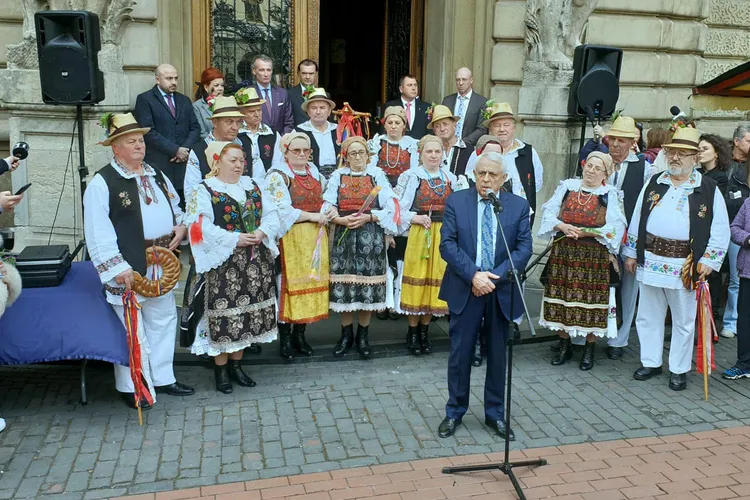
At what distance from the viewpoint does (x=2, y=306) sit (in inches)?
200

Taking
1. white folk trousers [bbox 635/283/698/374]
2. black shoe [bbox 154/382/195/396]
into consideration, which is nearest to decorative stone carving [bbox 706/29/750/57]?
white folk trousers [bbox 635/283/698/374]

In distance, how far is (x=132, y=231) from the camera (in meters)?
5.43

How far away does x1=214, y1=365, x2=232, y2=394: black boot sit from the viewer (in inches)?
236

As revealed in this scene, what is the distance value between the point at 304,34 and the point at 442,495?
7.26 m

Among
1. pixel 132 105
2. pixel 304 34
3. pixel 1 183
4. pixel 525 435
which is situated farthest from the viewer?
pixel 304 34

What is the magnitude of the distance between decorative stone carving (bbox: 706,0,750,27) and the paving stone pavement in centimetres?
802

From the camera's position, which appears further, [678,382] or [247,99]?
[247,99]

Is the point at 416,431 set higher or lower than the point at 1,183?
lower

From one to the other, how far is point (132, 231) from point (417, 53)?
659cm

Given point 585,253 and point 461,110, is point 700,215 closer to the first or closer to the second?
point 585,253

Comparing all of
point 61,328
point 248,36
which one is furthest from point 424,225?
point 248,36

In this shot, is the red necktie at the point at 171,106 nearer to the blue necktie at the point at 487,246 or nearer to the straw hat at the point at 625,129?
the blue necktie at the point at 487,246

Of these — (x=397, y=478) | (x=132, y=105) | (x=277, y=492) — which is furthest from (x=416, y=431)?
(x=132, y=105)

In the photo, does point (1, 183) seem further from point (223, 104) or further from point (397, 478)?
point (397, 478)
